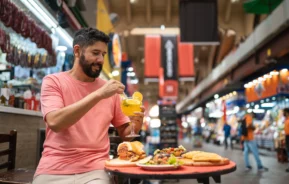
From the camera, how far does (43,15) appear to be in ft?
16.9

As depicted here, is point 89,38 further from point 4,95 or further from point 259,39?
point 259,39

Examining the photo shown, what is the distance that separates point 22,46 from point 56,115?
334 cm

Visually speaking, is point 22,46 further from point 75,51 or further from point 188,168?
point 188,168

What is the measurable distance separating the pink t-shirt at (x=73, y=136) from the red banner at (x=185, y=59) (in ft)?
38.3

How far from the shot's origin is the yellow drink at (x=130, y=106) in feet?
6.98

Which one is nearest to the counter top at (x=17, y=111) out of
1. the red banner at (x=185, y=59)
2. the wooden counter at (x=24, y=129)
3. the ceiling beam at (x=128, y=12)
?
the wooden counter at (x=24, y=129)

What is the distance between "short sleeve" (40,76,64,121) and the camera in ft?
5.88

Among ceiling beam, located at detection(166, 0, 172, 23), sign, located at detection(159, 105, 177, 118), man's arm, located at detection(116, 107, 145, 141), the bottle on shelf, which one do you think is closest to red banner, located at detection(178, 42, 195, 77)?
ceiling beam, located at detection(166, 0, 172, 23)

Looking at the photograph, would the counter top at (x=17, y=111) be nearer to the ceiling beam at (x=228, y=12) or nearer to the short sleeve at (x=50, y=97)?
the short sleeve at (x=50, y=97)

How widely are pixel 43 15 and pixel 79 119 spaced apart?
12.8 feet

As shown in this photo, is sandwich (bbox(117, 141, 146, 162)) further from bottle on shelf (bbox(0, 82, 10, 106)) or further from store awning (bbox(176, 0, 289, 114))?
store awning (bbox(176, 0, 289, 114))

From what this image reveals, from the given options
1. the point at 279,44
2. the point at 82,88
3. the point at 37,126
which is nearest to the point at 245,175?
the point at 279,44

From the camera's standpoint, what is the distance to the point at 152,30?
672 inches

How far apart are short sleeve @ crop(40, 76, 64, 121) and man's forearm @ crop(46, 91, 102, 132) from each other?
0.24 ft
